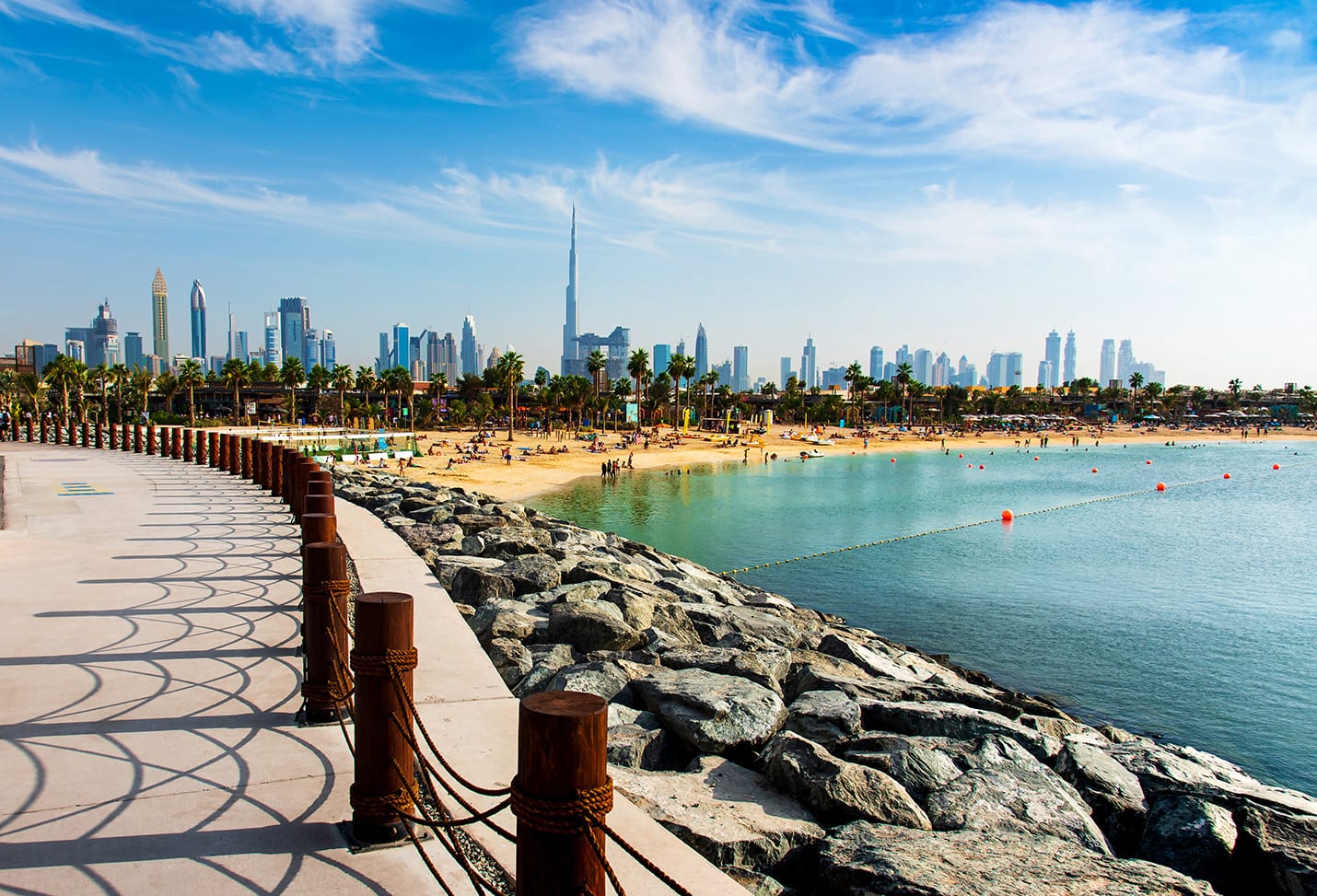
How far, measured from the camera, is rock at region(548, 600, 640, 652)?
28.3 ft

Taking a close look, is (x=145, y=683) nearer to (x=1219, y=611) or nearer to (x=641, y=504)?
(x=1219, y=611)

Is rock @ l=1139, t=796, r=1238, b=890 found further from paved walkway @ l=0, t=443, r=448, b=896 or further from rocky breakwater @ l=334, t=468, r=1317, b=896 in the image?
paved walkway @ l=0, t=443, r=448, b=896

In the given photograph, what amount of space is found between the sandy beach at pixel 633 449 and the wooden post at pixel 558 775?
1587 inches

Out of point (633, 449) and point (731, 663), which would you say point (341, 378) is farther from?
point (731, 663)

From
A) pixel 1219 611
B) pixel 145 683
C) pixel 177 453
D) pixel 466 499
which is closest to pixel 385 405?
pixel 177 453

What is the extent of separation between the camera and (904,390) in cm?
15250

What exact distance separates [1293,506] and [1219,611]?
3589cm

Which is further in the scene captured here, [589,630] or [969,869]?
[589,630]

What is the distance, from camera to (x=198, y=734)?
5293 mm

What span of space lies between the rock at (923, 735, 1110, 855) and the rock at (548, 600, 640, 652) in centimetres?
350

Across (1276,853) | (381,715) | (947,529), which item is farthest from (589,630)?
(947,529)

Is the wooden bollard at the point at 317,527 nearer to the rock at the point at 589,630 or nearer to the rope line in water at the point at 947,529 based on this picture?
the rock at the point at 589,630

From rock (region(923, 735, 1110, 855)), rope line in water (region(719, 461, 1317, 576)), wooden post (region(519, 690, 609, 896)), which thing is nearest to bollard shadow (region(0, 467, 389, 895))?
wooden post (region(519, 690, 609, 896))

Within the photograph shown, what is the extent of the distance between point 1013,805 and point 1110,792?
5.51ft
